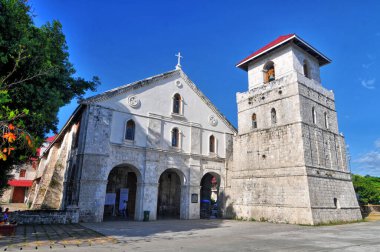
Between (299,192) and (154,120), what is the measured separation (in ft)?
40.9

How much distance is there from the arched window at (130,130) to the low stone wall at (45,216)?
21.1 ft

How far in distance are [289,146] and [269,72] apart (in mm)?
8075

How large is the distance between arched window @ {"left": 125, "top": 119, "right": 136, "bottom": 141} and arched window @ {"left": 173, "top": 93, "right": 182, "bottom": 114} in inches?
167

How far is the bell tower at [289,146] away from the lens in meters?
19.8

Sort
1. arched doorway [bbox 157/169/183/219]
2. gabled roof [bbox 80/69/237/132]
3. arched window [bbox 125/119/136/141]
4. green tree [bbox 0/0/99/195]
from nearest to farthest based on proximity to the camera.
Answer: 1. green tree [bbox 0/0/99/195]
2. gabled roof [bbox 80/69/237/132]
3. arched window [bbox 125/119/136/141]
4. arched doorway [bbox 157/169/183/219]

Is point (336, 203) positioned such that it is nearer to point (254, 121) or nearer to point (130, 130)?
point (254, 121)

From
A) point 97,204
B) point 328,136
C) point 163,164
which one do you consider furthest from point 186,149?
point 328,136

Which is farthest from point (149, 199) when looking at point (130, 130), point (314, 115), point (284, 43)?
point (284, 43)

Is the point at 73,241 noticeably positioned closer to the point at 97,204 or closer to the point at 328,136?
the point at 97,204

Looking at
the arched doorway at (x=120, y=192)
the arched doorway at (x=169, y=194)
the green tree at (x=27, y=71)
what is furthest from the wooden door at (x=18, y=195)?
the green tree at (x=27, y=71)

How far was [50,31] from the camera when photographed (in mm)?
14758

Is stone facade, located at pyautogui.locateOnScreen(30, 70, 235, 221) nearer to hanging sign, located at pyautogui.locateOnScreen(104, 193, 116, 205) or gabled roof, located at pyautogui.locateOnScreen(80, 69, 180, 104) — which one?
gabled roof, located at pyautogui.locateOnScreen(80, 69, 180, 104)

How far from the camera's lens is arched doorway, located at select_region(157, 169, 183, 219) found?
2583 centimetres

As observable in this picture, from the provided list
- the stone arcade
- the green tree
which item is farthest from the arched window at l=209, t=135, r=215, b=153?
the green tree
